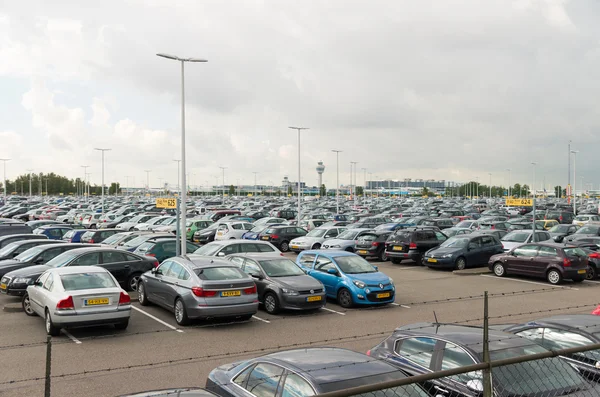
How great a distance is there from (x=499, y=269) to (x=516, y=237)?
19.4 feet

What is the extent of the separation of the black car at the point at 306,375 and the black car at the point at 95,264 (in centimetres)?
1082

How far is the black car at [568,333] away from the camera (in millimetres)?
7184

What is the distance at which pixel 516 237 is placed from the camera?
86.7ft

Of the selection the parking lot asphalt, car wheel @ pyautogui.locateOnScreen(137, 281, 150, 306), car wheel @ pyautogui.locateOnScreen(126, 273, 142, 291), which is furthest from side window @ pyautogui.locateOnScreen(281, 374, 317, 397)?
car wheel @ pyautogui.locateOnScreen(126, 273, 142, 291)

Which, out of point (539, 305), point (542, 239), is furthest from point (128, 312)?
point (542, 239)

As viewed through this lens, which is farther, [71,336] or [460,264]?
[460,264]

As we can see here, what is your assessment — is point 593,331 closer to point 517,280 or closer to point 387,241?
point 517,280

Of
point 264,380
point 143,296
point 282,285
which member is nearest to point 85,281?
point 143,296

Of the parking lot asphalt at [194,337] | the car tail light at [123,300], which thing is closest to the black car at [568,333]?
the parking lot asphalt at [194,337]

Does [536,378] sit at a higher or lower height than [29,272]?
higher

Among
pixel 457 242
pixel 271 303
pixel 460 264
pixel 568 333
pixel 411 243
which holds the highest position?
pixel 568 333

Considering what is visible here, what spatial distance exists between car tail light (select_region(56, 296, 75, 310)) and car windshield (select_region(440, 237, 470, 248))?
16802 mm

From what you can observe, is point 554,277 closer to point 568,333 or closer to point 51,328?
point 568,333

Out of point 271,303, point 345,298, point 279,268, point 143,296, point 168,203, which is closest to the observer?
point 271,303
